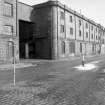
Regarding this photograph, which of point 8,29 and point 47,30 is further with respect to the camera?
point 47,30

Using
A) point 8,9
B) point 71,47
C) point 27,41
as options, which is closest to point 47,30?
point 27,41

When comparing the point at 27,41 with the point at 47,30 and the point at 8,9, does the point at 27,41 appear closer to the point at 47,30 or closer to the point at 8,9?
the point at 47,30

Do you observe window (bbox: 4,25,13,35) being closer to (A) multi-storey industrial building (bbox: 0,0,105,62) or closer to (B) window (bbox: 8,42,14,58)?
(A) multi-storey industrial building (bbox: 0,0,105,62)

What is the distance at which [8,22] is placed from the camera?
22422mm

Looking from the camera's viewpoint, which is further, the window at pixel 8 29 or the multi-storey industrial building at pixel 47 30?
the multi-storey industrial building at pixel 47 30

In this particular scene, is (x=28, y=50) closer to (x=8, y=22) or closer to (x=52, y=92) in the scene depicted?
(x=8, y=22)

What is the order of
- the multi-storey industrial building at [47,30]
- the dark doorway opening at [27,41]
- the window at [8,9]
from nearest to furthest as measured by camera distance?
1. the window at [8,9]
2. the multi-storey industrial building at [47,30]
3. the dark doorway opening at [27,41]

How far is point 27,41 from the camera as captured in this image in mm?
34062

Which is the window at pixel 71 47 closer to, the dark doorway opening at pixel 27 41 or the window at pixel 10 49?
the dark doorway opening at pixel 27 41

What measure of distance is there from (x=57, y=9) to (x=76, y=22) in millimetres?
10373

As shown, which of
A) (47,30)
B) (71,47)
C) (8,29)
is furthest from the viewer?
(71,47)

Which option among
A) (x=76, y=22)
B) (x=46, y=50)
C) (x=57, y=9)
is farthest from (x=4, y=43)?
(x=76, y=22)

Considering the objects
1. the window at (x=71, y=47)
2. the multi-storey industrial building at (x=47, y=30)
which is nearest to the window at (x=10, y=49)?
the multi-storey industrial building at (x=47, y=30)

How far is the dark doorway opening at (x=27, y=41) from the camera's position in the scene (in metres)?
33.5
